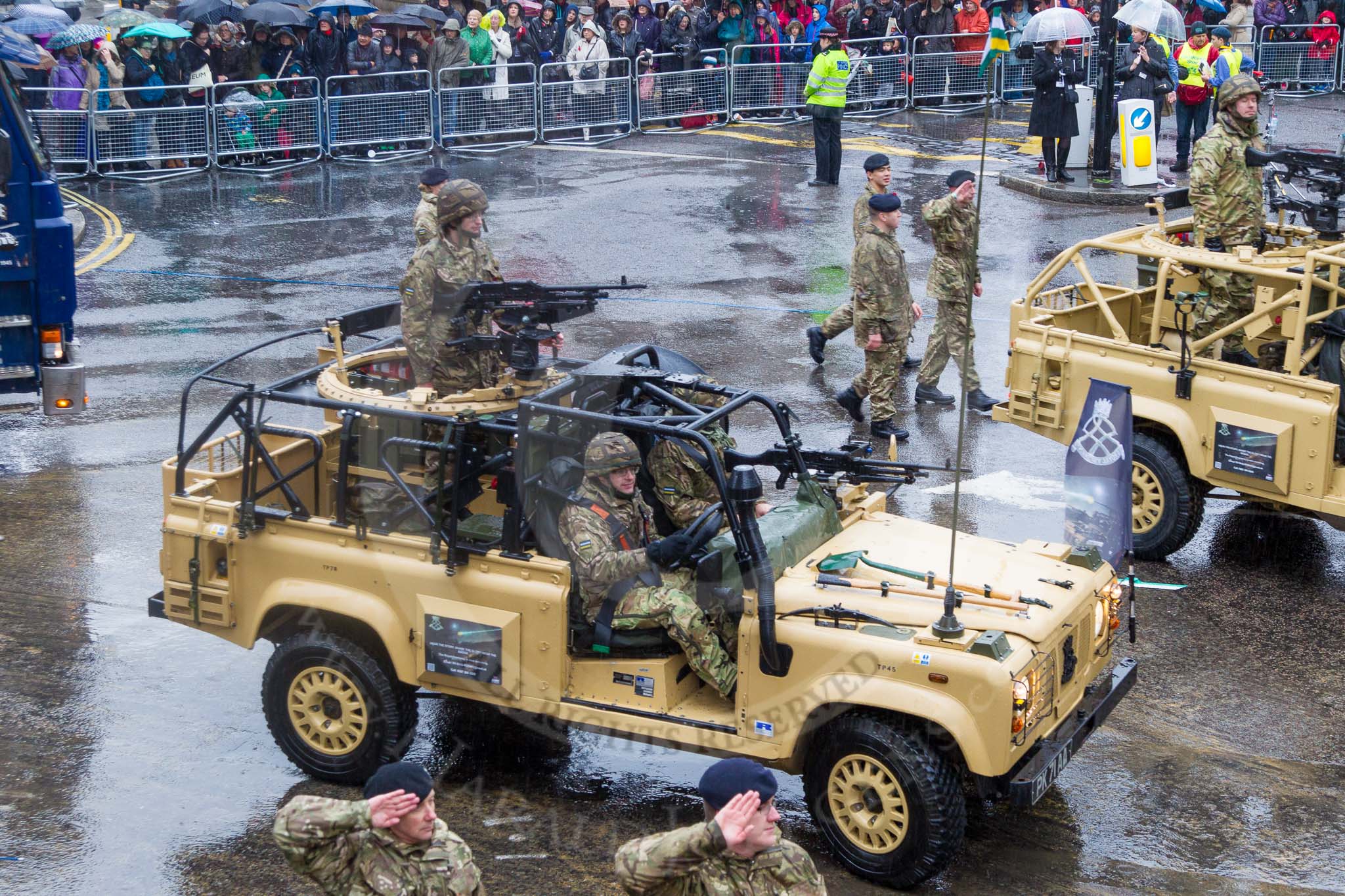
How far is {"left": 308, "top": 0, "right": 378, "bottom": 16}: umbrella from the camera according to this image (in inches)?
902

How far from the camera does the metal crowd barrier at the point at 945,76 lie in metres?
25.8

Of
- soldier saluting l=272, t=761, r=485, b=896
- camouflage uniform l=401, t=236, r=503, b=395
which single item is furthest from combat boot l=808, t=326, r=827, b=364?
soldier saluting l=272, t=761, r=485, b=896

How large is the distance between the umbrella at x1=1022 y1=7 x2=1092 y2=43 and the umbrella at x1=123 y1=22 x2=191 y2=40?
35.5ft

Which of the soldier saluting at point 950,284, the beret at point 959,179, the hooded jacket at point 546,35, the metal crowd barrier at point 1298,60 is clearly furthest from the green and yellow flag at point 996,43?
the hooded jacket at point 546,35

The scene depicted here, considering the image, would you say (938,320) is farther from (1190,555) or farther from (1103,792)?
(1103,792)

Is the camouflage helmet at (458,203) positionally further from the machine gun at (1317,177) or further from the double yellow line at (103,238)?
the double yellow line at (103,238)

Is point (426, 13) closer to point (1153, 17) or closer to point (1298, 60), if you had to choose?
point (1153, 17)

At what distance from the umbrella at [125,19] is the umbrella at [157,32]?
2.44 feet

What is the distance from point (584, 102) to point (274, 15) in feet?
15.5

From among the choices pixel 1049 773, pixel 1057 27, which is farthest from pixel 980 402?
pixel 1057 27

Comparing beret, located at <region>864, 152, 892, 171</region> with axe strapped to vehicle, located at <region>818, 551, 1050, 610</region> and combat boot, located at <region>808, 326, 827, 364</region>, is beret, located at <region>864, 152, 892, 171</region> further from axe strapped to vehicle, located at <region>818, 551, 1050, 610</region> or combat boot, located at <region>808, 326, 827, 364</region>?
axe strapped to vehicle, located at <region>818, 551, 1050, 610</region>

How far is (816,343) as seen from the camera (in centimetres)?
1364

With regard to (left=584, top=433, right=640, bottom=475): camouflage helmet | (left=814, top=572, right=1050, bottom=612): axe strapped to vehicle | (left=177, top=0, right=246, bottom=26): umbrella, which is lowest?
(left=814, top=572, right=1050, bottom=612): axe strapped to vehicle

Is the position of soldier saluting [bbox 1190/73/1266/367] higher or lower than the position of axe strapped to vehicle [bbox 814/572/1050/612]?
higher
